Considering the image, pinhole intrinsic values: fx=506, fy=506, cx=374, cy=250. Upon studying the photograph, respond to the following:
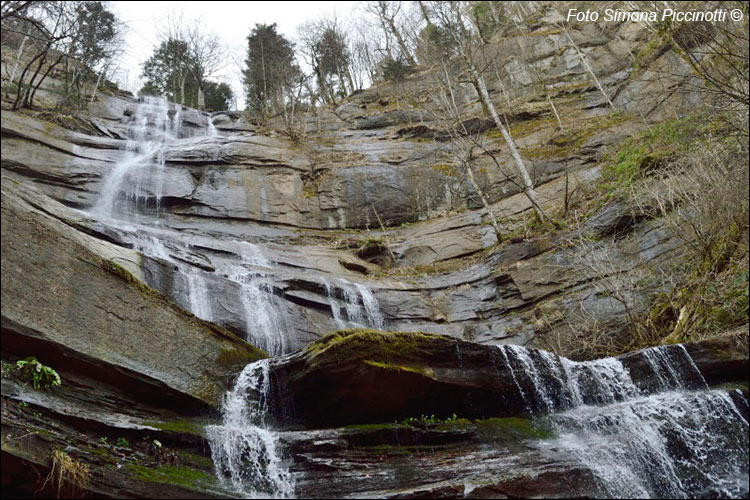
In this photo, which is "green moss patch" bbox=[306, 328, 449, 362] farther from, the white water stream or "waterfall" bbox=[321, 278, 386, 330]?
"waterfall" bbox=[321, 278, 386, 330]

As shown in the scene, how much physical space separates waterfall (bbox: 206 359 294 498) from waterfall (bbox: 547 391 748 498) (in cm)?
379

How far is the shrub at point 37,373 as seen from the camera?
20.4 ft

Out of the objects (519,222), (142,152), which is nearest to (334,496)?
(519,222)

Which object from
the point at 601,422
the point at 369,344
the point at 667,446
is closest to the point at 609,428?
the point at 601,422

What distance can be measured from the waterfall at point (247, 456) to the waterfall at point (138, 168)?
10.6 metres

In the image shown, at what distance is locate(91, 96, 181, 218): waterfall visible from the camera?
648 inches

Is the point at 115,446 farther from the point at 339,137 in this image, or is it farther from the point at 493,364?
the point at 339,137

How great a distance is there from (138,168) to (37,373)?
13414 mm

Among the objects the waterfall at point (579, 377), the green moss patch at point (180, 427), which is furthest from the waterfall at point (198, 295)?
the waterfall at point (579, 377)

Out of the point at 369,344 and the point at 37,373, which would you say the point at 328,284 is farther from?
the point at 37,373

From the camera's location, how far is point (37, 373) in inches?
247

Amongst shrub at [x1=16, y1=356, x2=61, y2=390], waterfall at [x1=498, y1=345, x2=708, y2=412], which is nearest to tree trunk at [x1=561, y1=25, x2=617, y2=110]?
waterfall at [x1=498, y1=345, x2=708, y2=412]

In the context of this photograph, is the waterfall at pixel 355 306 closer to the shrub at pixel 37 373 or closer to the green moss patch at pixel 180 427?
the green moss patch at pixel 180 427

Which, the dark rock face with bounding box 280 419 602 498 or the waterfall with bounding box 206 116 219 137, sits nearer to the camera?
the dark rock face with bounding box 280 419 602 498
